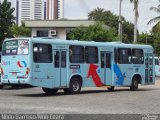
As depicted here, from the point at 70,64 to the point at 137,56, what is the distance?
6.36 m

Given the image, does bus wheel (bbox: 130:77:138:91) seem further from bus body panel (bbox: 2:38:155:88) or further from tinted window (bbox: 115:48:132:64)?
tinted window (bbox: 115:48:132:64)

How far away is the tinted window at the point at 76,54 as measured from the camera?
25.8 metres

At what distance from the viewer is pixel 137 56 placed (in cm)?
3059

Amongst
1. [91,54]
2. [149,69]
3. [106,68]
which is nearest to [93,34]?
[149,69]

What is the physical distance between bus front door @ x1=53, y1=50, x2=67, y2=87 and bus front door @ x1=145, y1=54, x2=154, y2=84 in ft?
25.1

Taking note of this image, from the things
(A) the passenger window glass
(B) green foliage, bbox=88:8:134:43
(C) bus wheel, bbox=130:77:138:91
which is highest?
(B) green foliage, bbox=88:8:134:43

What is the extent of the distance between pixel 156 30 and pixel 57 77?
38.7 metres

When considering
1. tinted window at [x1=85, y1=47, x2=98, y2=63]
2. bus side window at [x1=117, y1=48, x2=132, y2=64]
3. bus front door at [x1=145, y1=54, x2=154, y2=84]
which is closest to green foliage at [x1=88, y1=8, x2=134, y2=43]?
bus front door at [x1=145, y1=54, x2=154, y2=84]

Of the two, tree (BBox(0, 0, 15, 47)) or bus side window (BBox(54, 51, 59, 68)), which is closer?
bus side window (BBox(54, 51, 59, 68))

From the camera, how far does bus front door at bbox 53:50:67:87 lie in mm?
24734

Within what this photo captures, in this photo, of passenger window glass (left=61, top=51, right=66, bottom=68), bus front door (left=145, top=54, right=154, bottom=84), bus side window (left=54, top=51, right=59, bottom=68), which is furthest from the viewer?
bus front door (left=145, top=54, right=154, bottom=84)

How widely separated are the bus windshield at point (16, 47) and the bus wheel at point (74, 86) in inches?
128

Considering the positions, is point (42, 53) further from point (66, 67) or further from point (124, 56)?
point (124, 56)

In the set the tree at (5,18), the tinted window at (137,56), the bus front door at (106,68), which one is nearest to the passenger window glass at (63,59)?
the bus front door at (106,68)
